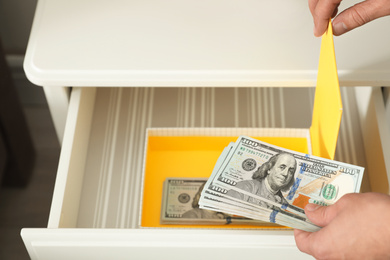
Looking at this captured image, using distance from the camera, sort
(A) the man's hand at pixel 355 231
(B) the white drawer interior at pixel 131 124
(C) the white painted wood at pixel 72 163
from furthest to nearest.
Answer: (B) the white drawer interior at pixel 131 124 → (C) the white painted wood at pixel 72 163 → (A) the man's hand at pixel 355 231

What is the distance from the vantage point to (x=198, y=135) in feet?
3.63

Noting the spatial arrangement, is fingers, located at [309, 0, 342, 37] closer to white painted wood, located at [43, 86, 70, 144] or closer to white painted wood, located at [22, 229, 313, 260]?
white painted wood, located at [22, 229, 313, 260]

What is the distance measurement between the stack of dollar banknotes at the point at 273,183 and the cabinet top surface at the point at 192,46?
0.13m

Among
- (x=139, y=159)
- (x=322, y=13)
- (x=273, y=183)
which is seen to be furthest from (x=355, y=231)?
(x=139, y=159)

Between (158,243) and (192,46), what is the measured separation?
37 cm

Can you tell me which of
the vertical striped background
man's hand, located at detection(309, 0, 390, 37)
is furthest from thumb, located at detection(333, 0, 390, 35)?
the vertical striped background

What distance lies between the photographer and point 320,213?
80cm

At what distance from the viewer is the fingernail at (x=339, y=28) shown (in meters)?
0.94

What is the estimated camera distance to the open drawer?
84cm

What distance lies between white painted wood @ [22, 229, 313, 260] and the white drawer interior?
14cm

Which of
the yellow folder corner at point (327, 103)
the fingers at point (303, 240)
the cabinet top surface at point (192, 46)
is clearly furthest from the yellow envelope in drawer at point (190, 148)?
the fingers at point (303, 240)

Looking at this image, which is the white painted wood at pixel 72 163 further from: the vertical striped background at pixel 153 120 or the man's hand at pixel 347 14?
the man's hand at pixel 347 14

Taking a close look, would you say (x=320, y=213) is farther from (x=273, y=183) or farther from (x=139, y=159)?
(x=139, y=159)

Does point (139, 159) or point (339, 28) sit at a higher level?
point (339, 28)
